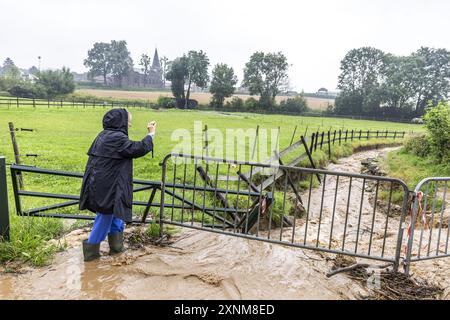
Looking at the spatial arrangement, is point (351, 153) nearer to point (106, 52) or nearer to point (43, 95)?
point (43, 95)

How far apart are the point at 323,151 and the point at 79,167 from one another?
12.5m

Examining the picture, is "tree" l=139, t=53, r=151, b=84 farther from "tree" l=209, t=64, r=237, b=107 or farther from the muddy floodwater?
the muddy floodwater

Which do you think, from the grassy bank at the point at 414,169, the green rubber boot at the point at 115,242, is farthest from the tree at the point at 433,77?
the green rubber boot at the point at 115,242

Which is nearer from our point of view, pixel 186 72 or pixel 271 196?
pixel 271 196

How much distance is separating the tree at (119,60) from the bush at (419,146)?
92.7 meters

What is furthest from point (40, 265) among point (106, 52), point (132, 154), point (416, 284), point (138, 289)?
point (106, 52)

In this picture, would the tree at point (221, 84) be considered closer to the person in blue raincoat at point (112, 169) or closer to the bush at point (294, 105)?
the bush at point (294, 105)

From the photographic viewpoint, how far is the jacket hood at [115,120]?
3.78 meters

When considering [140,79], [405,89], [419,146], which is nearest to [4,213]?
[419,146]

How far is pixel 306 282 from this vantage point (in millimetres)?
3898

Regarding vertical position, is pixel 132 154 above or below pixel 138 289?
above

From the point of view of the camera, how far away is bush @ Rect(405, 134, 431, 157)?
49.8 feet

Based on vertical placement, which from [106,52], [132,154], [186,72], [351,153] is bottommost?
[351,153]

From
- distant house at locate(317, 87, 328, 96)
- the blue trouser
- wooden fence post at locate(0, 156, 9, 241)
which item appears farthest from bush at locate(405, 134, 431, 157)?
distant house at locate(317, 87, 328, 96)
